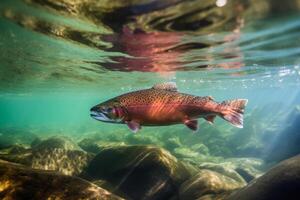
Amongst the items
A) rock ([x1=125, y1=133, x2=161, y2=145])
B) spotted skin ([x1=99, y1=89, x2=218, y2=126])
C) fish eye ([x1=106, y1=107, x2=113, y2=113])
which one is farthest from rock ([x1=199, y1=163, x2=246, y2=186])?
rock ([x1=125, y1=133, x2=161, y2=145])

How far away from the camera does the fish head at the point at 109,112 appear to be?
16.9ft

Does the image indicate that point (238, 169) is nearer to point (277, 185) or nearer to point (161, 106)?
point (277, 185)

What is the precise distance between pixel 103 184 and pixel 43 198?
4.52m

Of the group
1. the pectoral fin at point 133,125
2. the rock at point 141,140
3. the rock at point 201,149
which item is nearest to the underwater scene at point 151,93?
the pectoral fin at point 133,125

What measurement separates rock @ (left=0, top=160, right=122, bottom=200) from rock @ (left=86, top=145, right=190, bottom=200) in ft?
12.3

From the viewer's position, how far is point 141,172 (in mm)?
9945

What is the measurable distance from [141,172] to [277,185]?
4.56 meters

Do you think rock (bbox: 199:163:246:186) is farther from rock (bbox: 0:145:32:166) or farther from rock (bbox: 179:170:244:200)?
rock (bbox: 0:145:32:166)

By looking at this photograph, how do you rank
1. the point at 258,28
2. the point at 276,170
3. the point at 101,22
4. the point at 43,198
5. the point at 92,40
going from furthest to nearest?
the point at 92,40
the point at 258,28
the point at 101,22
the point at 276,170
the point at 43,198

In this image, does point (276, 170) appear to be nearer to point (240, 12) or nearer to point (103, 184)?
point (103, 184)

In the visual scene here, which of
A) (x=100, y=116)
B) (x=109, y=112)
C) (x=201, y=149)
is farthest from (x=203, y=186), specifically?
(x=201, y=149)

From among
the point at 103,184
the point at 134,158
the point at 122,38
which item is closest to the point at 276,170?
the point at 134,158

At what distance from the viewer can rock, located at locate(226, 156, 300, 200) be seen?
22.4ft

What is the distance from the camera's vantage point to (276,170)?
765 cm
